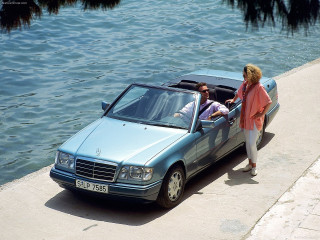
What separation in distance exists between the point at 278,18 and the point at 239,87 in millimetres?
5871

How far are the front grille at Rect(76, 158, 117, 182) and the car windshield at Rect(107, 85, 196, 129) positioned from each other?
125 centimetres

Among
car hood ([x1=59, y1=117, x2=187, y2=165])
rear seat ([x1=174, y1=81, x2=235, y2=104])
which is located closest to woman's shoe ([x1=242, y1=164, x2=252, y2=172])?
rear seat ([x1=174, y1=81, x2=235, y2=104])

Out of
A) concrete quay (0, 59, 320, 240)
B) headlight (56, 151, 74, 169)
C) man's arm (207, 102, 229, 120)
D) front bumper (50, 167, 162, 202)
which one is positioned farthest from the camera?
man's arm (207, 102, 229, 120)

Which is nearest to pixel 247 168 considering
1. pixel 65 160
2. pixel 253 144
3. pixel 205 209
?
pixel 253 144

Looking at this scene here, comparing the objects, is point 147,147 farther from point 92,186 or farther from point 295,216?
point 295,216

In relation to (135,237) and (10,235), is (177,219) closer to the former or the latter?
(135,237)

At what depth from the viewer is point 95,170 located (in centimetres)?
845

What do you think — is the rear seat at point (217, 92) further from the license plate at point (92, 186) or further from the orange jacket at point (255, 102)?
the license plate at point (92, 186)

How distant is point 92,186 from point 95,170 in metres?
0.21

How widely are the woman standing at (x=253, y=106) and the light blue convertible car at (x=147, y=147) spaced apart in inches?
11.3

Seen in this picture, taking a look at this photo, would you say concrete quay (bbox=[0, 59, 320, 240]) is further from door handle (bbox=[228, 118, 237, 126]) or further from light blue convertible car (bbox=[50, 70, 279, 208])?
door handle (bbox=[228, 118, 237, 126])

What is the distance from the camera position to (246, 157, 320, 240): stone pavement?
780 cm

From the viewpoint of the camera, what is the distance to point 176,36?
24.4 meters

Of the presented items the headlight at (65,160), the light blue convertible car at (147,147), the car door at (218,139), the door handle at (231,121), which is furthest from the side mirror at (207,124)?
the headlight at (65,160)
